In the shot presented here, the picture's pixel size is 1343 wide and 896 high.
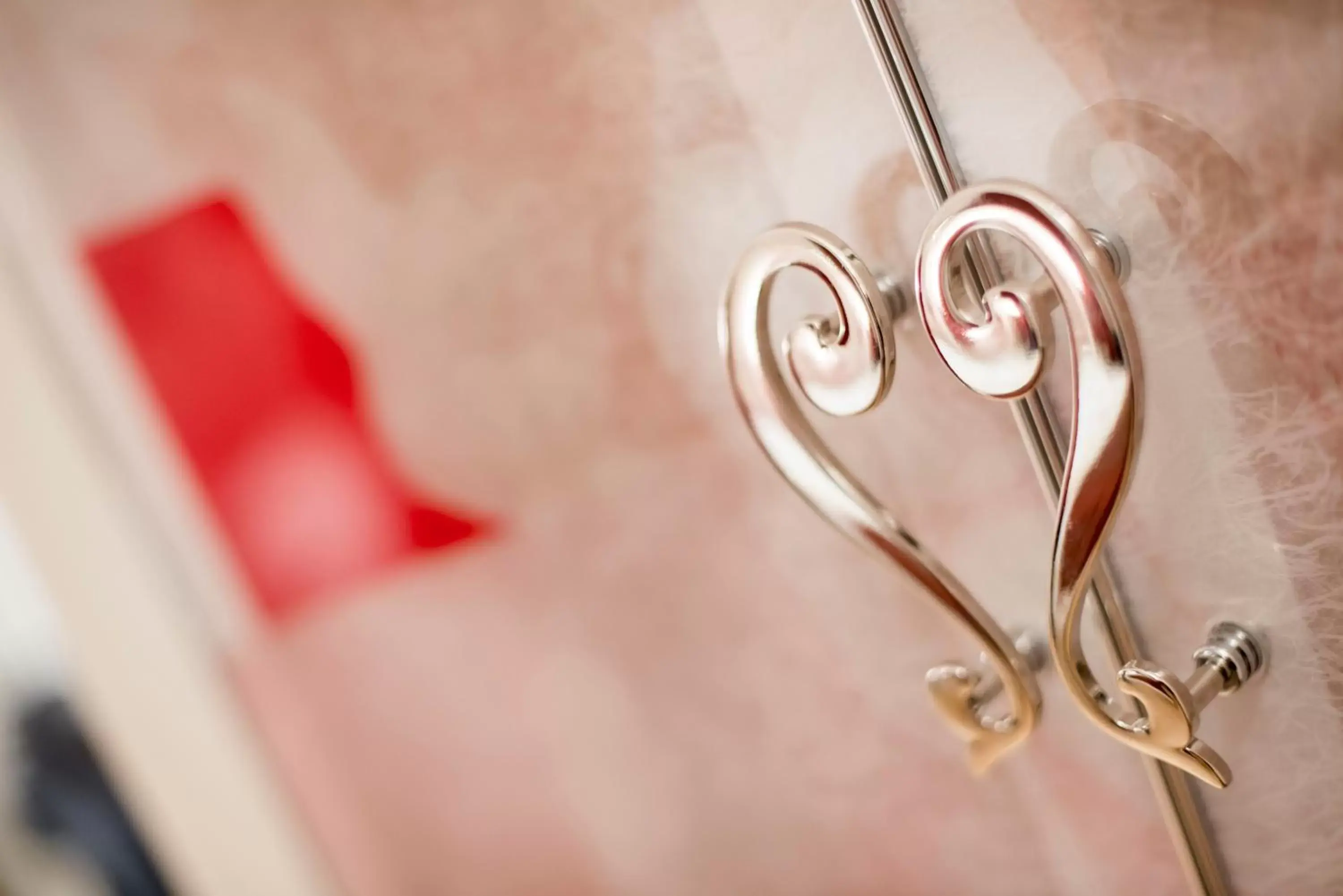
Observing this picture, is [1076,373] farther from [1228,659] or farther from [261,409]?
[261,409]

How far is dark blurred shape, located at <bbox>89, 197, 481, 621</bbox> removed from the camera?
90cm

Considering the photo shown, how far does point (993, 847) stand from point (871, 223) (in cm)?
42

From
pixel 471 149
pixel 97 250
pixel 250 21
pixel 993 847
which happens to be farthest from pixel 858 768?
pixel 97 250

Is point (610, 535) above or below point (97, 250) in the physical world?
below

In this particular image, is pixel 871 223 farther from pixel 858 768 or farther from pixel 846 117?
pixel 858 768

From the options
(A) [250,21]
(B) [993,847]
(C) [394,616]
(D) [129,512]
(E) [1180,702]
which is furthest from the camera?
(D) [129,512]

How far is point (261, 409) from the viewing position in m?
0.95

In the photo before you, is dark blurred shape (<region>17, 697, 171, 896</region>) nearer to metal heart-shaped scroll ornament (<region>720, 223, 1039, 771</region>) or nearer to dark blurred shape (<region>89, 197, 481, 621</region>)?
dark blurred shape (<region>89, 197, 481, 621</region>)

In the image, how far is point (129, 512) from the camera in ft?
3.47

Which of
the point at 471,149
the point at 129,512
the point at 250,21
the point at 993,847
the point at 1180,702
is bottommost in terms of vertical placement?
the point at 993,847

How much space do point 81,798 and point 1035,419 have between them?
128 cm

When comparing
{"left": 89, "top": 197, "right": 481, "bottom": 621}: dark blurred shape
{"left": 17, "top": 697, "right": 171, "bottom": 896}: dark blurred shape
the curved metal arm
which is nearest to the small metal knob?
the curved metal arm

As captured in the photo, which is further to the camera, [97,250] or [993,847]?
[97,250]

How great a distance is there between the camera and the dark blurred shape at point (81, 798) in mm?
1269
